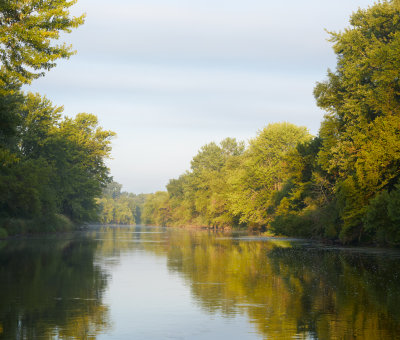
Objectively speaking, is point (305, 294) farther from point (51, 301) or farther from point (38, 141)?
point (38, 141)

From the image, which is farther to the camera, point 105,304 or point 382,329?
point 105,304

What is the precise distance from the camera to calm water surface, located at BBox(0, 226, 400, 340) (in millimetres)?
11289

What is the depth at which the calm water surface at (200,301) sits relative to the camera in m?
11.3

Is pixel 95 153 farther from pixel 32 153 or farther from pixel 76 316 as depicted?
pixel 76 316

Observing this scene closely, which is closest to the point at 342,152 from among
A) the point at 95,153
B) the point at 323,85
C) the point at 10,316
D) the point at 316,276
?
the point at 323,85

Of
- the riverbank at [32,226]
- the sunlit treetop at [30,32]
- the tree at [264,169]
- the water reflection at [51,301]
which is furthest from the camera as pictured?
the tree at [264,169]

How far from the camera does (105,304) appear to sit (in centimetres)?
1491

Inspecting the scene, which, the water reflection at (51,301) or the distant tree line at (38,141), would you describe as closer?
the water reflection at (51,301)

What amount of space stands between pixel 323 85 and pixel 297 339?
131 ft

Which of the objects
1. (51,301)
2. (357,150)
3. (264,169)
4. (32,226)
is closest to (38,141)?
(32,226)

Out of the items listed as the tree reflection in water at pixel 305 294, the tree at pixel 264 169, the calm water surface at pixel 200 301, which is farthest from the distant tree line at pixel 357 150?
the tree at pixel 264 169

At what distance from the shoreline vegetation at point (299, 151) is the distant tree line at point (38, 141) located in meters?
0.11

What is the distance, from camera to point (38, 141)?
73.7m

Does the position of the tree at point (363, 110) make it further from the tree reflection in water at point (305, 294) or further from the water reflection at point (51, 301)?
the water reflection at point (51, 301)
